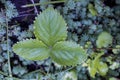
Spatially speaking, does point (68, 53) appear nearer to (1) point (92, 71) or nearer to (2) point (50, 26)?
(2) point (50, 26)

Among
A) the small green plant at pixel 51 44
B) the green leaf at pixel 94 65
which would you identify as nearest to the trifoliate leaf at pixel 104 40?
the green leaf at pixel 94 65

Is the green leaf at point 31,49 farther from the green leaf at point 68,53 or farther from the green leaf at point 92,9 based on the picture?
the green leaf at point 92,9

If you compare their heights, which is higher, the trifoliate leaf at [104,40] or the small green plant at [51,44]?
the small green plant at [51,44]

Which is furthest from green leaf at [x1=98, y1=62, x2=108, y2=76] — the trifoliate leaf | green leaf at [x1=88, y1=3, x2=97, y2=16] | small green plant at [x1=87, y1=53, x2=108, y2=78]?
green leaf at [x1=88, y1=3, x2=97, y2=16]

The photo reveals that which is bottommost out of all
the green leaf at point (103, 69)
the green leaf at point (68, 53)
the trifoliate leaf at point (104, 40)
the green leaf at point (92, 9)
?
the green leaf at point (103, 69)

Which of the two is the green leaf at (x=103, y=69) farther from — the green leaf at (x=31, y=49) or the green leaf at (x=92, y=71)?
the green leaf at (x=31, y=49)

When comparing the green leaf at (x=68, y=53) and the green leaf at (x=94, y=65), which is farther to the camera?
the green leaf at (x=94, y=65)

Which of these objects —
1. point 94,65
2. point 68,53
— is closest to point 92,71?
point 94,65
